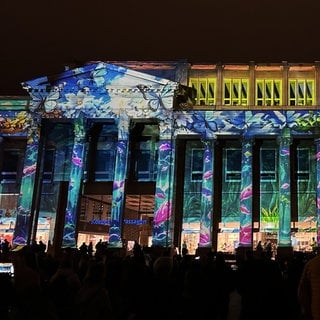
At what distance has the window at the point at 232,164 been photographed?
49.4 metres

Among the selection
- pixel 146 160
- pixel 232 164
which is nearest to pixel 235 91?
pixel 232 164

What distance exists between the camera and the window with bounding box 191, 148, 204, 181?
49.8m

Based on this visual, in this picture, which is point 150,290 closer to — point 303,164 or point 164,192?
point 164,192

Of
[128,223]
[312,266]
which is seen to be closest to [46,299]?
[312,266]

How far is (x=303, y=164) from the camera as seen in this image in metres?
49.0

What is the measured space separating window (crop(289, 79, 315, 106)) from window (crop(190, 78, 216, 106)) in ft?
25.9

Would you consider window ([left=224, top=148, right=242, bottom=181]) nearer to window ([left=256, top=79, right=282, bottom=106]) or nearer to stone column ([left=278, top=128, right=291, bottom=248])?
stone column ([left=278, top=128, right=291, bottom=248])

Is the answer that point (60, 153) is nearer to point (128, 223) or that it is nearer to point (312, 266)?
point (128, 223)

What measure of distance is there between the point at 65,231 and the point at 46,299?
127 ft

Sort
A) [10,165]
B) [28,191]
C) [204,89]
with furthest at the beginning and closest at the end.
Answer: [10,165]
[204,89]
[28,191]

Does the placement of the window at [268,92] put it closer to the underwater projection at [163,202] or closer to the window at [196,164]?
the window at [196,164]

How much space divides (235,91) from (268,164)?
8.27 metres

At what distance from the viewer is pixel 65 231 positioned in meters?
44.8

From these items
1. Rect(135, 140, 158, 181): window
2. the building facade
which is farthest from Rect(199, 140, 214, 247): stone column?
Rect(135, 140, 158, 181): window
